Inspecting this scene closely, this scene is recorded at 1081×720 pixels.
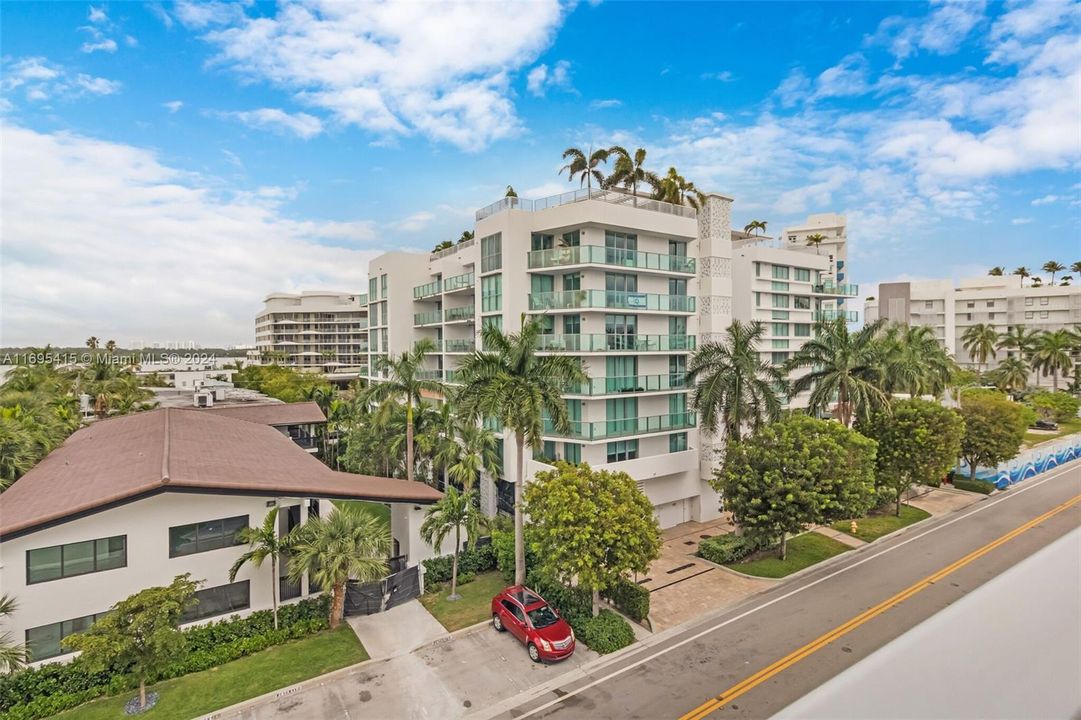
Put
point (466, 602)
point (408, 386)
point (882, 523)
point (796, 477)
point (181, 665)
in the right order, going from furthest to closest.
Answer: point (882, 523) → point (408, 386) → point (796, 477) → point (466, 602) → point (181, 665)

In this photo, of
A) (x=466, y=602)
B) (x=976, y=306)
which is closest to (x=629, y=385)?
(x=466, y=602)

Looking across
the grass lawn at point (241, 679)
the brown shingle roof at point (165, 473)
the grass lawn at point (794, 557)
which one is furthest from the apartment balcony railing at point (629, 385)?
the grass lawn at point (241, 679)

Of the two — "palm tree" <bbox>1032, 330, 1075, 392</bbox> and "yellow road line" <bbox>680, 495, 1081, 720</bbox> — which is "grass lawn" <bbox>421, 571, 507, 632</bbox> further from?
"palm tree" <bbox>1032, 330, 1075, 392</bbox>

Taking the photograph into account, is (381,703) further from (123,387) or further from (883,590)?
(123,387)

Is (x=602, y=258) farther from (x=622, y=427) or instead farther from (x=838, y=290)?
(x=838, y=290)

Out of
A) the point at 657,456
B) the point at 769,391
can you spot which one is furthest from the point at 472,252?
the point at 769,391

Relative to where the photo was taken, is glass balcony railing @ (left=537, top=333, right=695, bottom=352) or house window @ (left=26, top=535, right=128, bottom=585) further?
glass balcony railing @ (left=537, top=333, right=695, bottom=352)

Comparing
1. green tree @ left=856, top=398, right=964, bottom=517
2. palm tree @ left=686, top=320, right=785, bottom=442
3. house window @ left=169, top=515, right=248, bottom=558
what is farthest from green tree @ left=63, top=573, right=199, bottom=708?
green tree @ left=856, top=398, right=964, bottom=517
